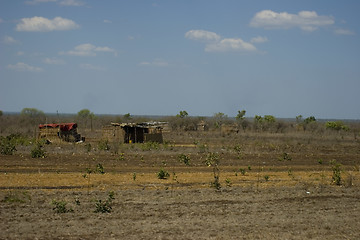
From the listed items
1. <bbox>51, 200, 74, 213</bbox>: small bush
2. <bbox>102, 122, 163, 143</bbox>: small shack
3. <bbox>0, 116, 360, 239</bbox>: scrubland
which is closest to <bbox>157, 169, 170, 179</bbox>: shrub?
<bbox>0, 116, 360, 239</bbox>: scrubland

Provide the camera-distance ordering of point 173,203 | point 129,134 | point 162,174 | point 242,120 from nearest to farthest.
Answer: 1. point 173,203
2. point 162,174
3. point 129,134
4. point 242,120

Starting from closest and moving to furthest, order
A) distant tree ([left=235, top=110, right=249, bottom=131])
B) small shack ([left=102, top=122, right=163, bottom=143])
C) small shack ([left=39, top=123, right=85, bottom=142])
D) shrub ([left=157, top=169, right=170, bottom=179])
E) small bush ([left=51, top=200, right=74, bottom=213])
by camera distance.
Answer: small bush ([left=51, top=200, right=74, bottom=213]) < shrub ([left=157, top=169, right=170, bottom=179]) < small shack ([left=39, top=123, right=85, bottom=142]) < small shack ([left=102, top=122, right=163, bottom=143]) < distant tree ([left=235, top=110, right=249, bottom=131])

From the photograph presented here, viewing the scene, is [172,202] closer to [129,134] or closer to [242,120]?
[129,134]

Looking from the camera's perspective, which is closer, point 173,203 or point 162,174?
point 173,203

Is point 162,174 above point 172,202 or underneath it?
above

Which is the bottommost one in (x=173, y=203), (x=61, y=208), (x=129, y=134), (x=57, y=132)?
(x=173, y=203)

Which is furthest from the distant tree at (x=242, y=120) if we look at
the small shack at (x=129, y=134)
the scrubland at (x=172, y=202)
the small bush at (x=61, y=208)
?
the small bush at (x=61, y=208)

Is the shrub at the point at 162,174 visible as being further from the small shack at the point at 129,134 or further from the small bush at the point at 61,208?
the small shack at the point at 129,134

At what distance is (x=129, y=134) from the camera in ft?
137

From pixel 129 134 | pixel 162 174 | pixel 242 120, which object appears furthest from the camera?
pixel 242 120

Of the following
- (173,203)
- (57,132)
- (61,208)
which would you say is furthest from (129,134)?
(61,208)

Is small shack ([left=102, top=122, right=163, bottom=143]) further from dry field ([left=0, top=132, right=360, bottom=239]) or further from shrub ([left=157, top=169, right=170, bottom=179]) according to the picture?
shrub ([left=157, top=169, right=170, bottom=179])

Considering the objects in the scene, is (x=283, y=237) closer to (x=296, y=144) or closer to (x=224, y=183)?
(x=224, y=183)

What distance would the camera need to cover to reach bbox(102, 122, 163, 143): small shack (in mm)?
40750
